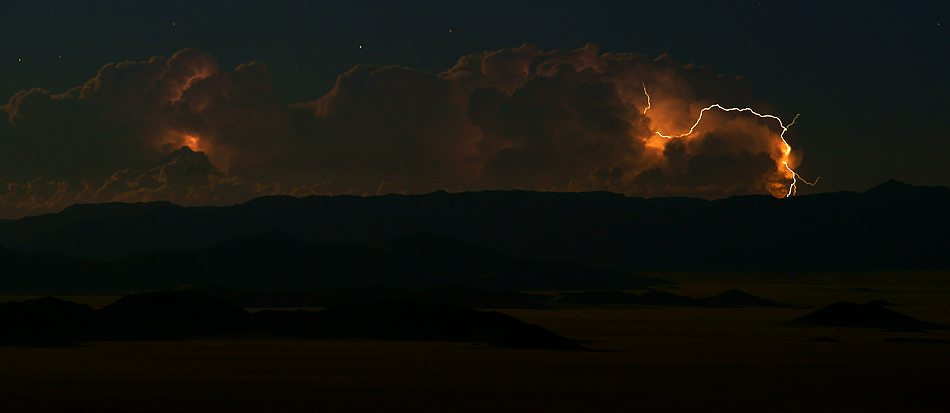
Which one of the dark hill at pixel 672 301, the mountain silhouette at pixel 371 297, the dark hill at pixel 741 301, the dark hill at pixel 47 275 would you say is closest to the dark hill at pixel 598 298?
the dark hill at pixel 672 301

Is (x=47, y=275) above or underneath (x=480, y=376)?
above

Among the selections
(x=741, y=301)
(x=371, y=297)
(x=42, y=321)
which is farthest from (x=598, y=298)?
(x=42, y=321)

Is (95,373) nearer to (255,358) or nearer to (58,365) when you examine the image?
(58,365)

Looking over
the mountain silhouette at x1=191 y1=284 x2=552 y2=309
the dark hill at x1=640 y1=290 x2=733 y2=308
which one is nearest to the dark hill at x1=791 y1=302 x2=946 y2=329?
the dark hill at x1=640 y1=290 x2=733 y2=308

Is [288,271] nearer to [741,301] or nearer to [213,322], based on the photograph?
[741,301]

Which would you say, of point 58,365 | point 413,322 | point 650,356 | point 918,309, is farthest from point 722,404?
point 918,309

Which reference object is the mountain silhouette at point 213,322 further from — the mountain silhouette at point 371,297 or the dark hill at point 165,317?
the mountain silhouette at point 371,297
